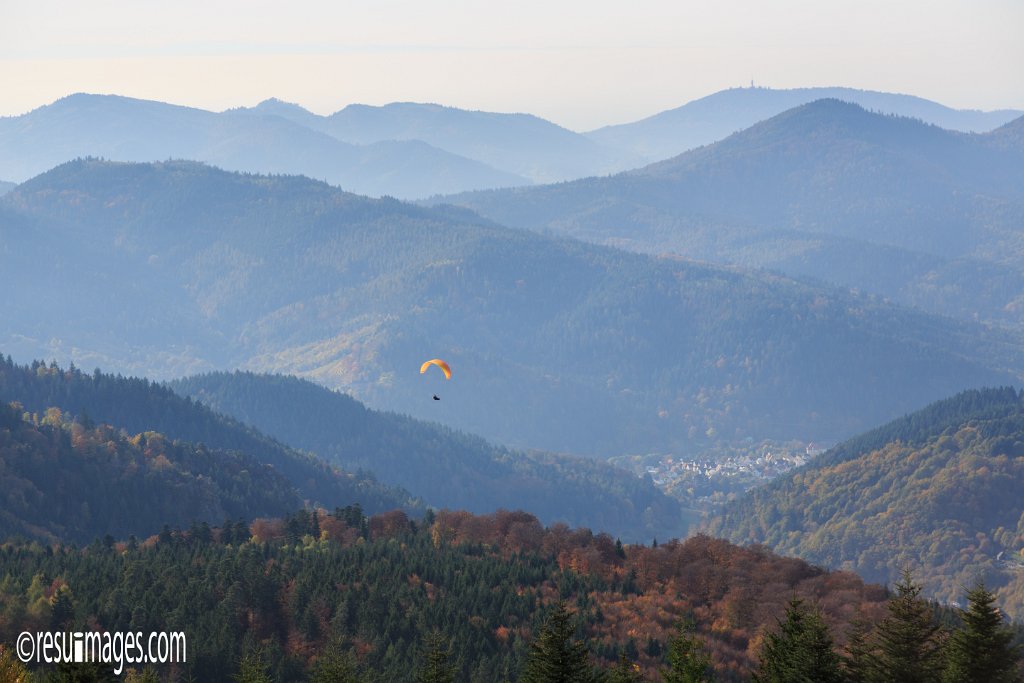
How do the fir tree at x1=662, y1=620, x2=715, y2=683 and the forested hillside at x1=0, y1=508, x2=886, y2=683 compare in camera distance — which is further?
the forested hillside at x1=0, y1=508, x2=886, y2=683

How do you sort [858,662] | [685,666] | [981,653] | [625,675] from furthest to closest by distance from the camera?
[685,666]
[858,662]
[625,675]
[981,653]

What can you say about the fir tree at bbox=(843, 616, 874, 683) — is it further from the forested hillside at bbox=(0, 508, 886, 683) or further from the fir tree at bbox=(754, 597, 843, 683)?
the forested hillside at bbox=(0, 508, 886, 683)

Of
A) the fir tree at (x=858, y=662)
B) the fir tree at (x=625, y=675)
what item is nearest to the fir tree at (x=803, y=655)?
the fir tree at (x=858, y=662)

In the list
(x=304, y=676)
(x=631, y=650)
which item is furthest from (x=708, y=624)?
(x=304, y=676)

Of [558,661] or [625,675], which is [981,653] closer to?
[625,675]

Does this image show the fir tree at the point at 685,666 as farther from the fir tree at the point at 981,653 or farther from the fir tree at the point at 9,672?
the fir tree at the point at 9,672

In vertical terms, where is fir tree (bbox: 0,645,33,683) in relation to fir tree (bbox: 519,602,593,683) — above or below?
above

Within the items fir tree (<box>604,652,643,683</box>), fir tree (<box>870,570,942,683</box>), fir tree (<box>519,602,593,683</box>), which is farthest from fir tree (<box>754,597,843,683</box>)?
fir tree (<box>519,602,593,683</box>)

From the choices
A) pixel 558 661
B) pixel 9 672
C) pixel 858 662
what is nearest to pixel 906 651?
pixel 858 662
